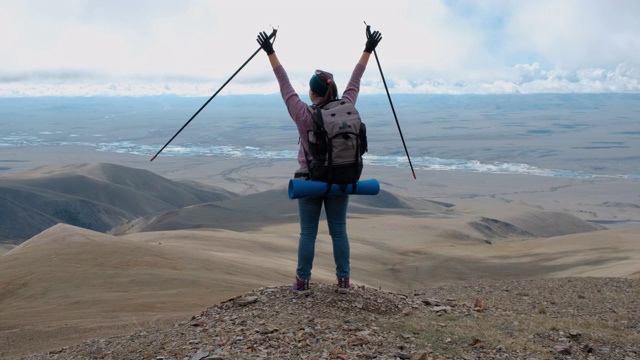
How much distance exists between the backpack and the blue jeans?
1.03ft

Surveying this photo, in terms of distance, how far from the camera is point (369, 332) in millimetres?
5918

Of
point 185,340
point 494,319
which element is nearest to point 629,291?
point 494,319

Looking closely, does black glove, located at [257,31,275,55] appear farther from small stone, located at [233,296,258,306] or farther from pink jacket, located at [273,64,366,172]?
small stone, located at [233,296,258,306]

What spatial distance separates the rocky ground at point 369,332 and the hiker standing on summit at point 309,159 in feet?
0.93

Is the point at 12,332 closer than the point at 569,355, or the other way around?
the point at 569,355

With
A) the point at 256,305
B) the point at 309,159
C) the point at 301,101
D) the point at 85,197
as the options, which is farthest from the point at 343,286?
the point at 85,197

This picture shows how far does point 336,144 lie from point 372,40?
4.34 ft

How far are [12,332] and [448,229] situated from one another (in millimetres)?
36193

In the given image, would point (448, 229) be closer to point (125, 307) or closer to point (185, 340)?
point (125, 307)

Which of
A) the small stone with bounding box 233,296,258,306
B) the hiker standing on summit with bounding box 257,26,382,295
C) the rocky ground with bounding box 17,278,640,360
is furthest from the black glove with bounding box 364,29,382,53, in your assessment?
the small stone with bounding box 233,296,258,306

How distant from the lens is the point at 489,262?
2544 centimetres

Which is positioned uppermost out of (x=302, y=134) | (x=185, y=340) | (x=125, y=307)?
(x=302, y=134)

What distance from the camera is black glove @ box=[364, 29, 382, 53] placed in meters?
6.93

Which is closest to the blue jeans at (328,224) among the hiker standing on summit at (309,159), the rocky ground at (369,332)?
the hiker standing on summit at (309,159)
